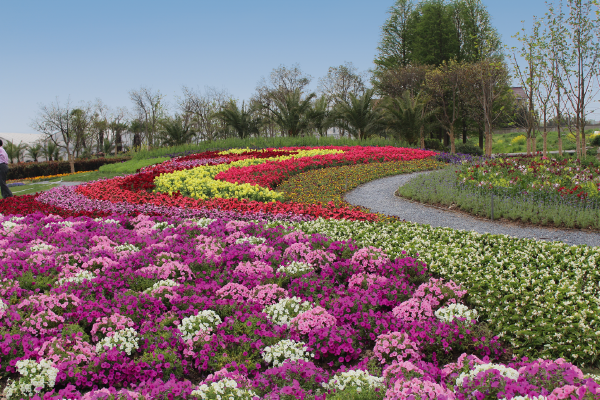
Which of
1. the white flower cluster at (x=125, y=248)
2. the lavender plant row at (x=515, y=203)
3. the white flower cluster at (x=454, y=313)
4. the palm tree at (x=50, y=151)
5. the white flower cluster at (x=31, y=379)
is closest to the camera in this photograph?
the white flower cluster at (x=31, y=379)

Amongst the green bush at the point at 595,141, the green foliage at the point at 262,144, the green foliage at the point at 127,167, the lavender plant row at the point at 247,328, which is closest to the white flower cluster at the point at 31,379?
the lavender plant row at the point at 247,328

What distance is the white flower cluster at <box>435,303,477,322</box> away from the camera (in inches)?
139

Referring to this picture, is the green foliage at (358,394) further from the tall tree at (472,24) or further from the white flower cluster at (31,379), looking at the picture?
the tall tree at (472,24)

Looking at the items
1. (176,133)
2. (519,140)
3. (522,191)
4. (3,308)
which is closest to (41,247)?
(3,308)

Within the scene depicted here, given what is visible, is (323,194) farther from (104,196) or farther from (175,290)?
(175,290)

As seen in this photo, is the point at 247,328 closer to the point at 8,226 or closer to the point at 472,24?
the point at 8,226

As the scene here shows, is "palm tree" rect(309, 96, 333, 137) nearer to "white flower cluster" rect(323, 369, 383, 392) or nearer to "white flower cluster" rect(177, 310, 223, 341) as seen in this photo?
"white flower cluster" rect(177, 310, 223, 341)

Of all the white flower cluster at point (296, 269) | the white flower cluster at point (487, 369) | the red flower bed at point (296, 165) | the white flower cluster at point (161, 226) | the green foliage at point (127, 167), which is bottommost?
the white flower cluster at point (487, 369)

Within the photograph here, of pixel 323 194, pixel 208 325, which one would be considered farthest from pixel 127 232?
pixel 323 194

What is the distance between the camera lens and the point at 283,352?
308 cm

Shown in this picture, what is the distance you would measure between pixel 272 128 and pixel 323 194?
32.0 m

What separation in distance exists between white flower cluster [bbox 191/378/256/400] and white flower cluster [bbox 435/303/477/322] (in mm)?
1808

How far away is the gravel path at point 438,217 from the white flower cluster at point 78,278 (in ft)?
17.2

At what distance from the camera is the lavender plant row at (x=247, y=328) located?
2.56 metres
